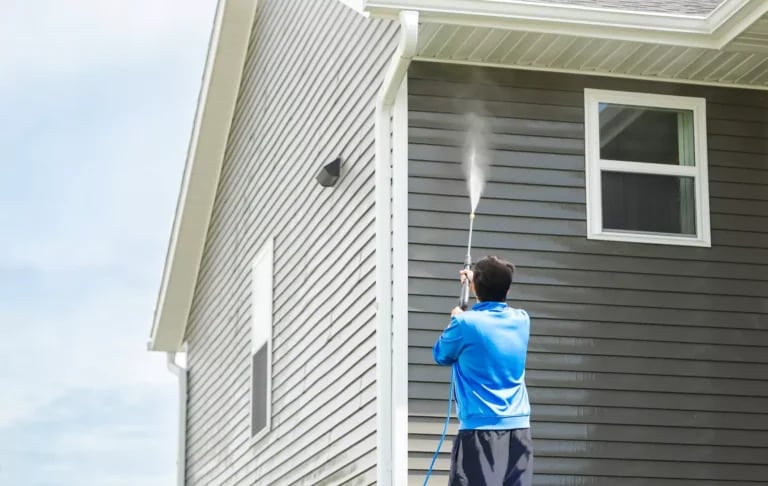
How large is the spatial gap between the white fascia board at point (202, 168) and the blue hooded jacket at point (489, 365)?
8.44 metres

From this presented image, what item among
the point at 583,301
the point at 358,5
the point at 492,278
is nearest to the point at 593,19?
the point at 358,5

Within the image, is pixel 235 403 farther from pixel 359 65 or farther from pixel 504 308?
pixel 504 308

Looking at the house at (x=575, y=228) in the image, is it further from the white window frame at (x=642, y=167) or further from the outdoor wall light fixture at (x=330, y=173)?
the outdoor wall light fixture at (x=330, y=173)

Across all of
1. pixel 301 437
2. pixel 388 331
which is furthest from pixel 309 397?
pixel 388 331

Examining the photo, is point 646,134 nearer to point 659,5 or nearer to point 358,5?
point 659,5

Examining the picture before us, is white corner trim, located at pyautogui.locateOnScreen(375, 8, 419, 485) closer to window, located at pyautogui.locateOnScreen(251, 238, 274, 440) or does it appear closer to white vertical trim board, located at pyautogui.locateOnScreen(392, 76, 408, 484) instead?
white vertical trim board, located at pyautogui.locateOnScreen(392, 76, 408, 484)

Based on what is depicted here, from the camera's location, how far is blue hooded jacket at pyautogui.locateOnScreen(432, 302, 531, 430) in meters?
7.50

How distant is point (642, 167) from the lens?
10250mm

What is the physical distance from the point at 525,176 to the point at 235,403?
19.0 feet

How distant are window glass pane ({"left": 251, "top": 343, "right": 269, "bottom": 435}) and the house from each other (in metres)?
2.13

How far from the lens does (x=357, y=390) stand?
10273 millimetres

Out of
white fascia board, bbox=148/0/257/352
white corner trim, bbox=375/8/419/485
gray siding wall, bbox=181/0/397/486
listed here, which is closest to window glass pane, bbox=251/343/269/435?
gray siding wall, bbox=181/0/397/486

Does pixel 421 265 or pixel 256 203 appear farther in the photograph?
pixel 256 203

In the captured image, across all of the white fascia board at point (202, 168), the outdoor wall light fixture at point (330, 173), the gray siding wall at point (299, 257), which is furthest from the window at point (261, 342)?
the white fascia board at point (202, 168)
